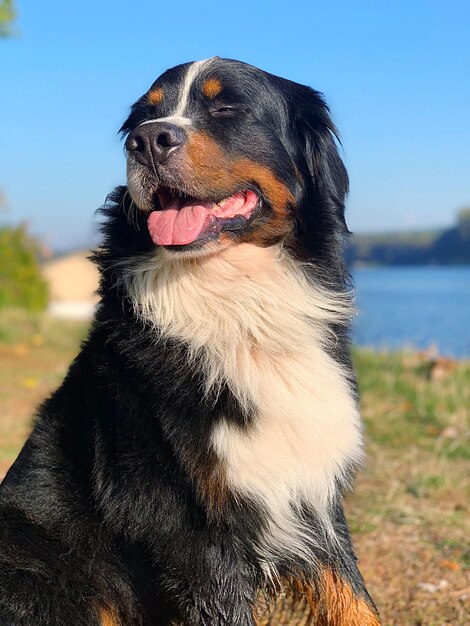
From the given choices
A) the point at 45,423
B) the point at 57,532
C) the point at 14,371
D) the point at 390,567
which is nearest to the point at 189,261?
the point at 45,423

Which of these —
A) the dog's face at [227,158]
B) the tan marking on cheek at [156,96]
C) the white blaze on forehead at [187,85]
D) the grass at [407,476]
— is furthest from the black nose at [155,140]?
the grass at [407,476]

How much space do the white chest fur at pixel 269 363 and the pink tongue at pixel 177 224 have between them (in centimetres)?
11

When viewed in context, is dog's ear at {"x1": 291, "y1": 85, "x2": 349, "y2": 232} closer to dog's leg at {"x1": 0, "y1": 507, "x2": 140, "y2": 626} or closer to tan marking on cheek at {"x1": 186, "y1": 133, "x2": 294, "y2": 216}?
tan marking on cheek at {"x1": 186, "y1": 133, "x2": 294, "y2": 216}

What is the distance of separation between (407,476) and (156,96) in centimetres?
362

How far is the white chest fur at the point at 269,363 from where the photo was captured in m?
2.89

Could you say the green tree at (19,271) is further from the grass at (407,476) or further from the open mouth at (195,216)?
the open mouth at (195,216)

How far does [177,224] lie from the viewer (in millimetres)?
3139

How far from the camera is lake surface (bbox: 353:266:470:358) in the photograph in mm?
11352

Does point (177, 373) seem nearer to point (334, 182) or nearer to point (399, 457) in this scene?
point (334, 182)

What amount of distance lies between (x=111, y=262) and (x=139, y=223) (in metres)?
0.21

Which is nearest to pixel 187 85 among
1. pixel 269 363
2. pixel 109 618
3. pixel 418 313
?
pixel 269 363

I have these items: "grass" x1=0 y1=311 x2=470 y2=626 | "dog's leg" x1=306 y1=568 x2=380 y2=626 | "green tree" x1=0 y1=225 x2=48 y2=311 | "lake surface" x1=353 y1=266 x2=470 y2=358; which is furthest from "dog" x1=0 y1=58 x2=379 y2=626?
"green tree" x1=0 y1=225 x2=48 y2=311

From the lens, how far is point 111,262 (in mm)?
3309

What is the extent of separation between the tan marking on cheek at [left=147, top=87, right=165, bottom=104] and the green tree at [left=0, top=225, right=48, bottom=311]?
1343cm
